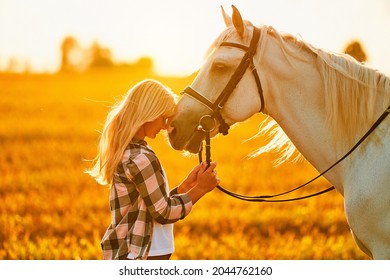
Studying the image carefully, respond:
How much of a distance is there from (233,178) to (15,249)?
4.28 m

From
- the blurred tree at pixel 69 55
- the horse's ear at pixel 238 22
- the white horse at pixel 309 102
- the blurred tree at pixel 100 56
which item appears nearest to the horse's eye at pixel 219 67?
the white horse at pixel 309 102

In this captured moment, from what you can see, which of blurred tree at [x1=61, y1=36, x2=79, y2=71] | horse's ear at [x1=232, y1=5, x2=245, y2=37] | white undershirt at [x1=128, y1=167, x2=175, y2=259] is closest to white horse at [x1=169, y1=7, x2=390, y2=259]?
horse's ear at [x1=232, y1=5, x2=245, y2=37]

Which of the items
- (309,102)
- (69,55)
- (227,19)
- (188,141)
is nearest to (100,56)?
(69,55)

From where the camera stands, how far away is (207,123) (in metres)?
3.39

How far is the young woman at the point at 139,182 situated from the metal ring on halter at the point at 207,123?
18cm

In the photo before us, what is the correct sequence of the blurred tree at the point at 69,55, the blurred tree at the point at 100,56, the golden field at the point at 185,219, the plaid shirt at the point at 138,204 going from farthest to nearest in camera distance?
the blurred tree at the point at 100,56, the blurred tree at the point at 69,55, the golden field at the point at 185,219, the plaid shirt at the point at 138,204

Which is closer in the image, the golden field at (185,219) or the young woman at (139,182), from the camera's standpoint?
the young woman at (139,182)

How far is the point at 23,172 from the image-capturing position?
9203 millimetres

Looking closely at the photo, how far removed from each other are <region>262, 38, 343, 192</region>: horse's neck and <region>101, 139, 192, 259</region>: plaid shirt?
75cm

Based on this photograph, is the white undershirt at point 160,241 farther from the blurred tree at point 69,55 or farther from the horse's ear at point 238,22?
the blurred tree at point 69,55

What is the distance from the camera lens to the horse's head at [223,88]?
3.37 meters

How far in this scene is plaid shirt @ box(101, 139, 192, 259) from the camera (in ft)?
10.4

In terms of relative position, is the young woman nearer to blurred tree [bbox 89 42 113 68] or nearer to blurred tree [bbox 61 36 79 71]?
blurred tree [bbox 61 36 79 71]
